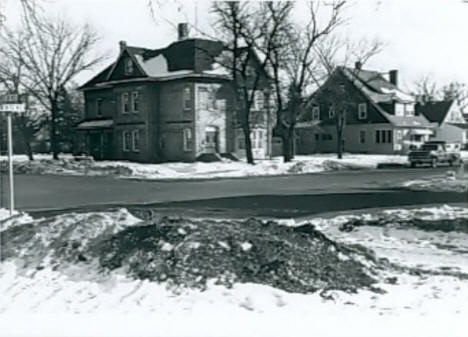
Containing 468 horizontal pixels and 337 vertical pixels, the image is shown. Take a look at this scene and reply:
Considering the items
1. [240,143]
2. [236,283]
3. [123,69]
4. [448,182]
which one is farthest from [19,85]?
[448,182]

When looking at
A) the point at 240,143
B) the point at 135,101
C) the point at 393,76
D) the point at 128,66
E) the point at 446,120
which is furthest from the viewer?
the point at 446,120

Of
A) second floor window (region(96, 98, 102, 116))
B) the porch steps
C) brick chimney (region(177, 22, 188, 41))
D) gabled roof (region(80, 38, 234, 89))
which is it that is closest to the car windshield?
the porch steps

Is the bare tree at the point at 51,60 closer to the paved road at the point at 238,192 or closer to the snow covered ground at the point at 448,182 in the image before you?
the paved road at the point at 238,192

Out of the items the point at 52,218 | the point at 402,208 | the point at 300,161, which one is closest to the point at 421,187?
the point at 402,208

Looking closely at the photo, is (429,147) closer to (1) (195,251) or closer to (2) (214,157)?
(2) (214,157)

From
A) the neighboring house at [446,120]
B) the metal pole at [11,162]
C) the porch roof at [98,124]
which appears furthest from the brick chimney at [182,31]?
the neighboring house at [446,120]

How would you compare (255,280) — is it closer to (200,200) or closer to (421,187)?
(200,200)

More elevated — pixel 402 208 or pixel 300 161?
pixel 300 161
